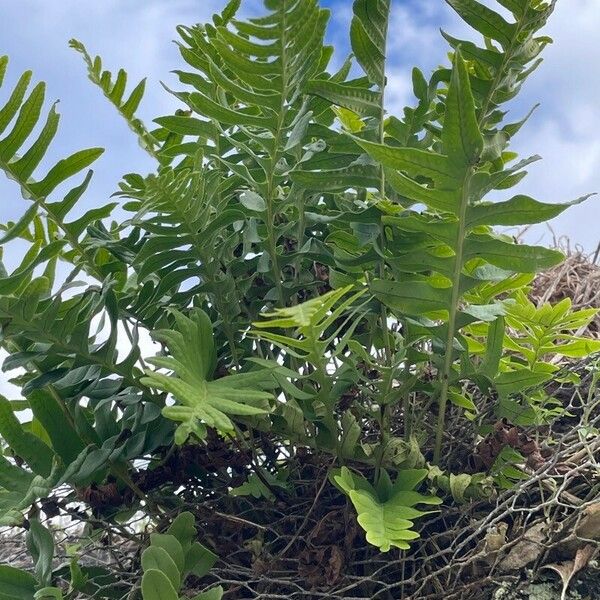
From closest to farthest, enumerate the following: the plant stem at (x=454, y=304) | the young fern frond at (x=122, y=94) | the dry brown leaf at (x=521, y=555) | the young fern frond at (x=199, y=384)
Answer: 1. the young fern frond at (x=199, y=384)
2. the plant stem at (x=454, y=304)
3. the dry brown leaf at (x=521, y=555)
4. the young fern frond at (x=122, y=94)

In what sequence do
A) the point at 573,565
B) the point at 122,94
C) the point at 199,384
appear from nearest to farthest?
1. the point at 199,384
2. the point at 573,565
3. the point at 122,94

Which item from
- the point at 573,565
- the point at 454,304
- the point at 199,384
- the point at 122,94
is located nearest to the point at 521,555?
the point at 573,565

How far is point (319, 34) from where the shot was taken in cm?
78

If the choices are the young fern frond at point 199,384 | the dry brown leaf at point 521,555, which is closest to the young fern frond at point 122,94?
the young fern frond at point 199,384

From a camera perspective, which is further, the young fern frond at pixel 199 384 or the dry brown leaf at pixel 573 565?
the dry brown leaf at pixel 573 565

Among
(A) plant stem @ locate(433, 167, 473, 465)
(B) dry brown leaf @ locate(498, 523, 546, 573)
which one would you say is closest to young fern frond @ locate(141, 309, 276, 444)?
(A) plant stem @ locate(433, 167, 473, 465)

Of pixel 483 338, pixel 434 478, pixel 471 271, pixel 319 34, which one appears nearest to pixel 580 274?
pixel 483 338

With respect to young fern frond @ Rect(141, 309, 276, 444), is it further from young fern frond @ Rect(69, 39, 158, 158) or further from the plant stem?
young fern frond @ Rect(69, 39, 158, 158)

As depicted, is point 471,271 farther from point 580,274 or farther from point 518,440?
point 580,274

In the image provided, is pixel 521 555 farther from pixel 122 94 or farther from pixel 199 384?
pixel 122 94

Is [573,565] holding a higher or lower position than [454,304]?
lower

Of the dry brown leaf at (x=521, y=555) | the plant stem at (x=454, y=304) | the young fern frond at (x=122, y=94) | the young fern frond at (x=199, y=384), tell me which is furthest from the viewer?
the young fern frond at (x=122, y=94)

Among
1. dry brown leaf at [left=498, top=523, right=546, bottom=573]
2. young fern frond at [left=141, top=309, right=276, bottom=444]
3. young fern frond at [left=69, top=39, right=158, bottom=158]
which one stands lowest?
dry brown leaf at [left=498, top=523, right=546, bottom=573]

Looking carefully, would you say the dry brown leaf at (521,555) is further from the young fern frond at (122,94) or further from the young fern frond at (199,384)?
the young fern frond at (122,94)
